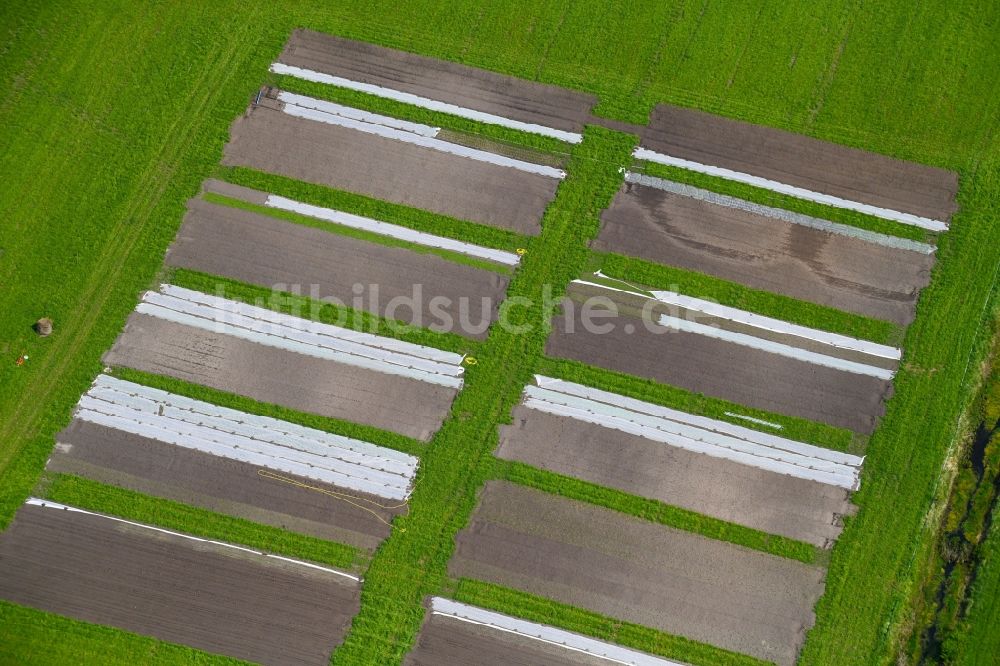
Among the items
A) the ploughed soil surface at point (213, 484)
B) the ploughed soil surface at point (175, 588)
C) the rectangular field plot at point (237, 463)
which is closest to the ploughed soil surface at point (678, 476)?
the rectangular field plot at point (237, 463)

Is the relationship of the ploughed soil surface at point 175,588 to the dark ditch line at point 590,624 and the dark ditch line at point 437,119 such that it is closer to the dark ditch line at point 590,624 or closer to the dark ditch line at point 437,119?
the dark ditch line at point 590,624

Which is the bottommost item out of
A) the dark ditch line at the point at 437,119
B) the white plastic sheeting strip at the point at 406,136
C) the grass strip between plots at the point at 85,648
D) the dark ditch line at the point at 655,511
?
the grass strip between plots at the point at 85,648

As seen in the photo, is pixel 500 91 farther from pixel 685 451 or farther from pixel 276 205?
pixel 685 451

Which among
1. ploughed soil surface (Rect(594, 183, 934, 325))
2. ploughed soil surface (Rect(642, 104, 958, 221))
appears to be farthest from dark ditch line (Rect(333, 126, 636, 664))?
ploughed soil surface (Rect(642, 104, 958, 221))

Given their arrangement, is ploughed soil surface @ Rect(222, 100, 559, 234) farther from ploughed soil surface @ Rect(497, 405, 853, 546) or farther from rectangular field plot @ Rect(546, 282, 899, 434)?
ploughed soil surface @ Rect(497, 405, 853, 546)

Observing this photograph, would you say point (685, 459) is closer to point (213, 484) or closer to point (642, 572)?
point (642, 572)

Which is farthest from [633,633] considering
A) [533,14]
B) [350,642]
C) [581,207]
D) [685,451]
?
[533,14]
